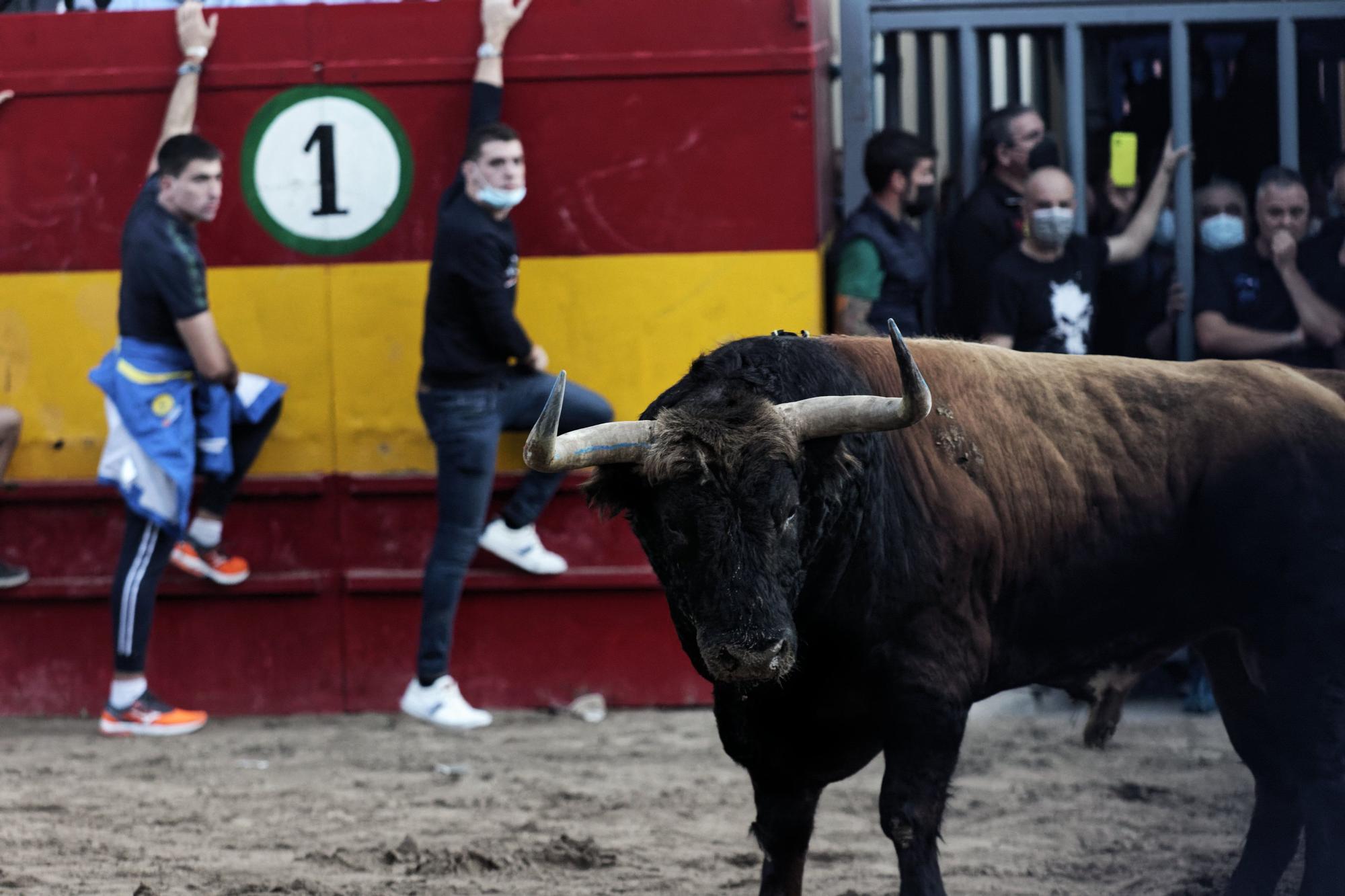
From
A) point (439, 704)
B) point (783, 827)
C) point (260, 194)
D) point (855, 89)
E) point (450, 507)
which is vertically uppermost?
point (855, 89)

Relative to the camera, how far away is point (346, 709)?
25.9 ft

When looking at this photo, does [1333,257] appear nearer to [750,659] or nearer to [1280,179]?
[1280,179]

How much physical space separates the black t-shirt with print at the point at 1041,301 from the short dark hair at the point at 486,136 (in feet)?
6.43

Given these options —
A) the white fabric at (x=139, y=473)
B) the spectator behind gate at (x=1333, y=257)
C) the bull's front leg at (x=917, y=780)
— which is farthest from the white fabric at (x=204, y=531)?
the spectator behind gate at (x=1333, y=257)

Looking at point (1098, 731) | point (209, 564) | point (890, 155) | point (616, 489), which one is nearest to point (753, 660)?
point (616, 489)

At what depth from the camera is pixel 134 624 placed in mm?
7324

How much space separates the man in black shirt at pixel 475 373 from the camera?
23.2 feet

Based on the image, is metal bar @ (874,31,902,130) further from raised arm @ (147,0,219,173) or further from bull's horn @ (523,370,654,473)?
bull's horn @ (523,370,654,473)

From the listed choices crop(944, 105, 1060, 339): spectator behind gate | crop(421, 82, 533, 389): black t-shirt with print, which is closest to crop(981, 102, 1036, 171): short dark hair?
crop(944, 105, 1060, 339): spectator behind gate

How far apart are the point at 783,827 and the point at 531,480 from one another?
295 centimetres

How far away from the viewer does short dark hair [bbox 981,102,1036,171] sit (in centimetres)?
757

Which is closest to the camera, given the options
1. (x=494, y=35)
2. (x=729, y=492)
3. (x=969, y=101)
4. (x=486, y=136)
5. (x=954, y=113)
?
(x=729, y=492)

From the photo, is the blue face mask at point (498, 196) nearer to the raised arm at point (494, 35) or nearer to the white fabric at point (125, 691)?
the raised arm at point (494, 35)

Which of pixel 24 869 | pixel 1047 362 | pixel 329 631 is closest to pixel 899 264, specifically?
pixel 1047 362
